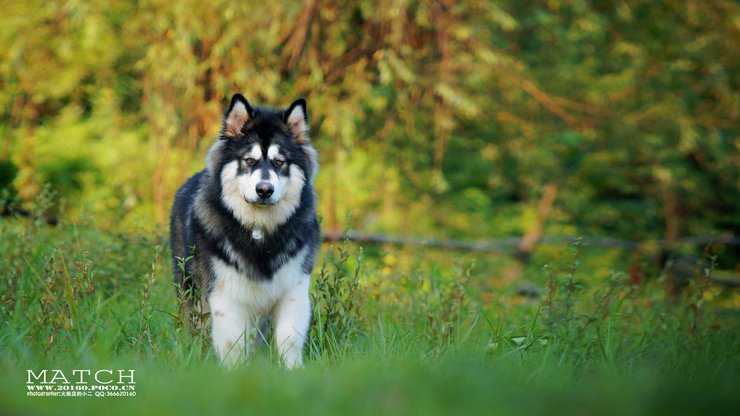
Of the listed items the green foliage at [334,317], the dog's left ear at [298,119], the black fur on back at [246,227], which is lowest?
the green foliage at [334,317]

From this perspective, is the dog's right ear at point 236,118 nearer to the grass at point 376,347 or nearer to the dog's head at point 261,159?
the dog's head at point 261,159

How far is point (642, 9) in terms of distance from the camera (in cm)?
977

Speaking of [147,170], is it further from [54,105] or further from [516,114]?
[516,114]

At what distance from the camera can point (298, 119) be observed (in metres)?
4.17

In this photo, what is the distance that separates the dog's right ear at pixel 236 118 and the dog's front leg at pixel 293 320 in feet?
3.03

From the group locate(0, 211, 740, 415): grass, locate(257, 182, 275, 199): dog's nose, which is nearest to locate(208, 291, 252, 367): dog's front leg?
locate(0, 211, 740, 415): grass

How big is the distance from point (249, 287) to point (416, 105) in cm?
470

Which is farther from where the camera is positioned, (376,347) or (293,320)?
(293,320)

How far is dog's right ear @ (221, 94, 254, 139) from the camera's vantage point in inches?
158

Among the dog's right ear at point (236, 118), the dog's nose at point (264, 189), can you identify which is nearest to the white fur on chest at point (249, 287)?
the dog's nose at point (264, 189)

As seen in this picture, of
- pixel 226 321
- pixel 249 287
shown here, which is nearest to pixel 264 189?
pixel 249 287

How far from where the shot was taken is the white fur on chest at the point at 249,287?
12.5 feet

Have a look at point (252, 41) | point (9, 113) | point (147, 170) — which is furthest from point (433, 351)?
point (9, 113)

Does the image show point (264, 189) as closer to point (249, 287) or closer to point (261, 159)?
point (261, 159)
